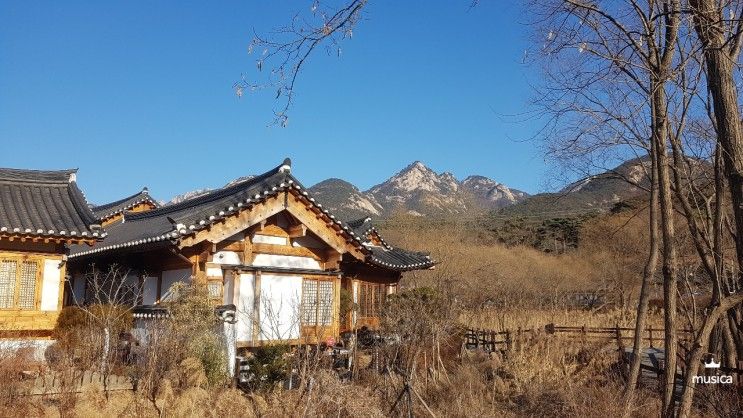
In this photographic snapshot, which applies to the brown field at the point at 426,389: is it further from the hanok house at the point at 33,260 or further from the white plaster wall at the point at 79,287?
the white plaster wall at the point at 79,287

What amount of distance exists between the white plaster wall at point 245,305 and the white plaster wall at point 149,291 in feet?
7.55

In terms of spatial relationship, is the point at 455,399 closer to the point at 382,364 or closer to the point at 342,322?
the point at 382,364

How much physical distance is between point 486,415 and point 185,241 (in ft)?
23.5

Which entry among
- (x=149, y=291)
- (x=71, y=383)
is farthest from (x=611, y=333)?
(x=71, y=383)

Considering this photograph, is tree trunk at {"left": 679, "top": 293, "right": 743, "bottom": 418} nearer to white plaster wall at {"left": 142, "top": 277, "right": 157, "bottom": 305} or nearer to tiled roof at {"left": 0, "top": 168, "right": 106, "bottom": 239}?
tiled roof at {"left": 0, "top": 168, "right": 106, "bottom": 239}

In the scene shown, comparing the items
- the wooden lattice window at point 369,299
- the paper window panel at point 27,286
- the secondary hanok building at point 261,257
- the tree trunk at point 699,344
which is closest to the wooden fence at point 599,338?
the tree trunk at point 699,344

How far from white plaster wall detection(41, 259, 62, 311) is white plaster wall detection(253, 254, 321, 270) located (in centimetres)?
406

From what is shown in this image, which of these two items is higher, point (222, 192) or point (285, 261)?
point (222, 192)

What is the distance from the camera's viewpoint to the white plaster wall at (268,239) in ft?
A: 46.8

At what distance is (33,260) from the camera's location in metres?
11.9

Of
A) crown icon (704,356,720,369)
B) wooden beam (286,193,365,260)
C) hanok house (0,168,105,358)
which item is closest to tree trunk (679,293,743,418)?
crown icon (704,356,720,369)

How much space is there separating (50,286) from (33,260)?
2.00ft

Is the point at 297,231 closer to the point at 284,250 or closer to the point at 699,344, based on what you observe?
the point at 284,250

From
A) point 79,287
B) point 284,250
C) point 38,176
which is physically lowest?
point 79,287
